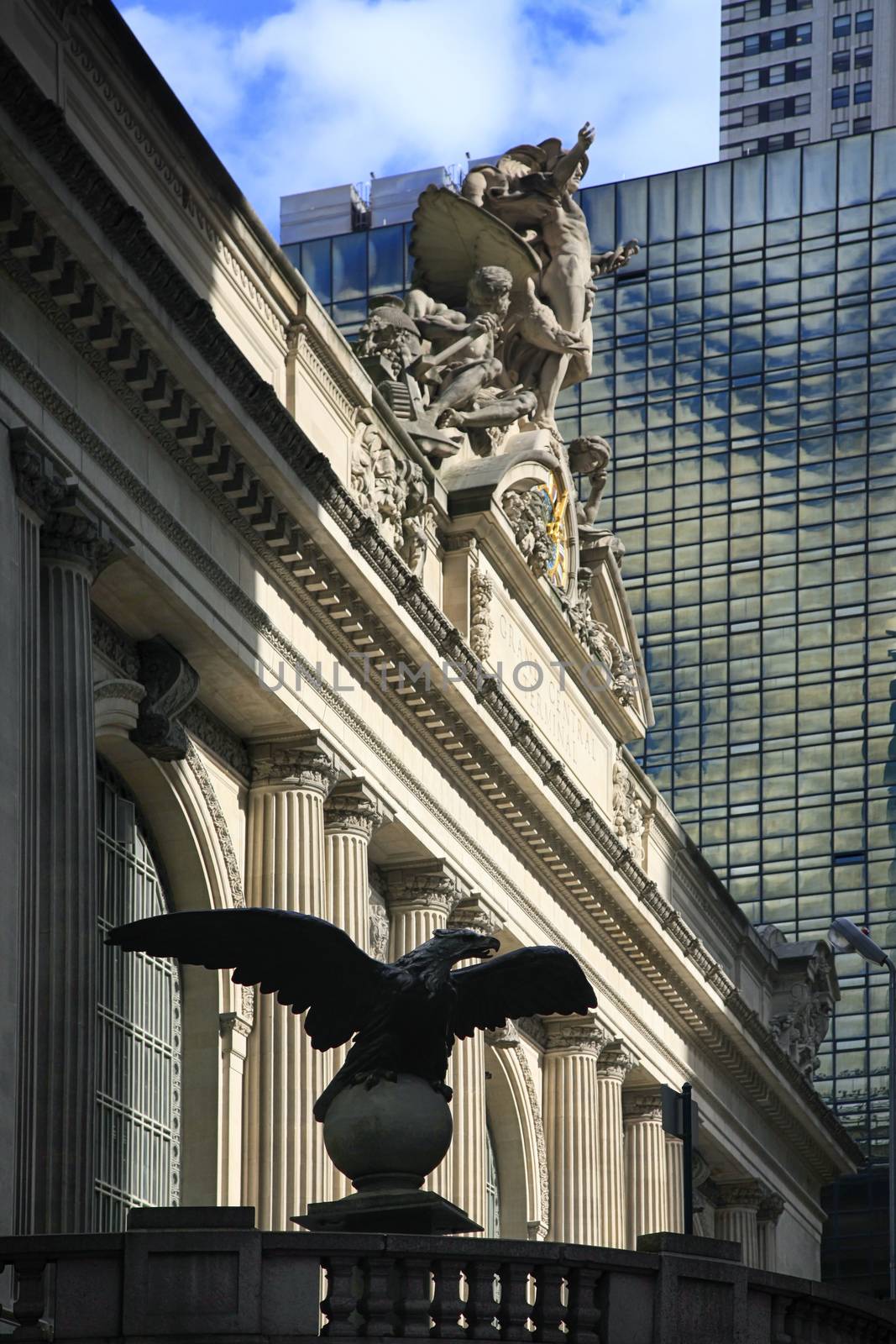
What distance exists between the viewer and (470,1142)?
39.2m

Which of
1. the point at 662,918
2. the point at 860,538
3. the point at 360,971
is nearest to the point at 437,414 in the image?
the point at 662,918

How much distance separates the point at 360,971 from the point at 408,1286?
2.79 meters

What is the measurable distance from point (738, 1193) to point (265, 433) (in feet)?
112

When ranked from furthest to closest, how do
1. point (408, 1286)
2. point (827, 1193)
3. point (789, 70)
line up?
point (789, 70) → point (827, 1193) → point (408, 1286)

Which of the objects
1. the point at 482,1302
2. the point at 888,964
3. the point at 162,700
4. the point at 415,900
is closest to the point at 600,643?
the point at 888,964

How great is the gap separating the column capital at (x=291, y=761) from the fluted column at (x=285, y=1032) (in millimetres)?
11

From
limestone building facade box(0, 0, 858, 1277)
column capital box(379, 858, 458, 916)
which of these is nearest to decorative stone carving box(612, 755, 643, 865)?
limestone building facade box(0, 0, 858, 1277)

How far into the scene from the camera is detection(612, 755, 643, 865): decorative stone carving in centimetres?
4944

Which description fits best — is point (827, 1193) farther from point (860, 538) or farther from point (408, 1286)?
point (408, 1286)

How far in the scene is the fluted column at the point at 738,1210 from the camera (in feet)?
199

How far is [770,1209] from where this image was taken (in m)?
62.6

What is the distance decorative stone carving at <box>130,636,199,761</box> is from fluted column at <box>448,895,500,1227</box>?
7.70m

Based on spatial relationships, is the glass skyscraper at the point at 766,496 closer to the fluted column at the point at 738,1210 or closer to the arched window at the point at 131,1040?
the fluted column at the point at 738,1210

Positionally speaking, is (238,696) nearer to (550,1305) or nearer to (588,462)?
(550,1305)
